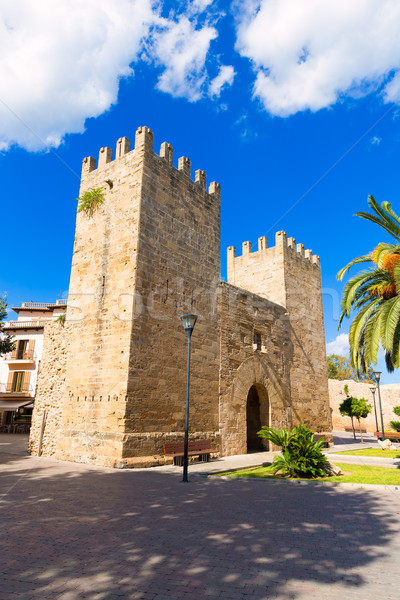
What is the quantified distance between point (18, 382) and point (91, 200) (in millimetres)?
22847

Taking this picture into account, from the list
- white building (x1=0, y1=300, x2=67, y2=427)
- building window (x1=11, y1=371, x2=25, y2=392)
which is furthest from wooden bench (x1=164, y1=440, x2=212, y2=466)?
building window (x1=11, y1=371, x2=25, y2=392)

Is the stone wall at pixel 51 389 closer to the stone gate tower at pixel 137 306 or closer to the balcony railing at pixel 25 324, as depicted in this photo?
the stone gate tower at pixel 137 306

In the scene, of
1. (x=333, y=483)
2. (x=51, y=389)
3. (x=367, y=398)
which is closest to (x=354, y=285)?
(x=333, y=483)

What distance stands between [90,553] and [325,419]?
1620cm

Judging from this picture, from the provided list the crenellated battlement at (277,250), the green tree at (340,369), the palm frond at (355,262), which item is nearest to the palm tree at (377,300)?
the palm frond at (355,262)


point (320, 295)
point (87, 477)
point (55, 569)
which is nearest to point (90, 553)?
point (55, 569)

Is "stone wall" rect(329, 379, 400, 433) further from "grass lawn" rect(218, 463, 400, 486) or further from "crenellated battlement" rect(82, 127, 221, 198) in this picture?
"crenellated battlement" rect(82, 127, 221, 198)

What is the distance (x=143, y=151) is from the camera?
10.9 meters

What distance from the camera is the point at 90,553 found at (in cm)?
369

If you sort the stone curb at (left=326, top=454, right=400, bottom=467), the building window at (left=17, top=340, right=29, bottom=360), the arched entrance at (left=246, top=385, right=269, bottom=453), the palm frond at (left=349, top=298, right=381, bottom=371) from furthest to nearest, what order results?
the building window at (left=17, top=340, right=29, bottom=360)
the arched entrance at (left=246, top=385, right=269, bottom=453)
the stone curb at (left=326, top=454, right=400, bottom=467)
the palm frond at (left=349, top=298, right=381, bottom=371)

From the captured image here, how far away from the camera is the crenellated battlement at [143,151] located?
11.1m

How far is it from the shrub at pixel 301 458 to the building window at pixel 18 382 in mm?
25564

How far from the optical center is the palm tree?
8977 mm

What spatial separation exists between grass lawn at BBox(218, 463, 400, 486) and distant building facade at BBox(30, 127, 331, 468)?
82.9 inches
